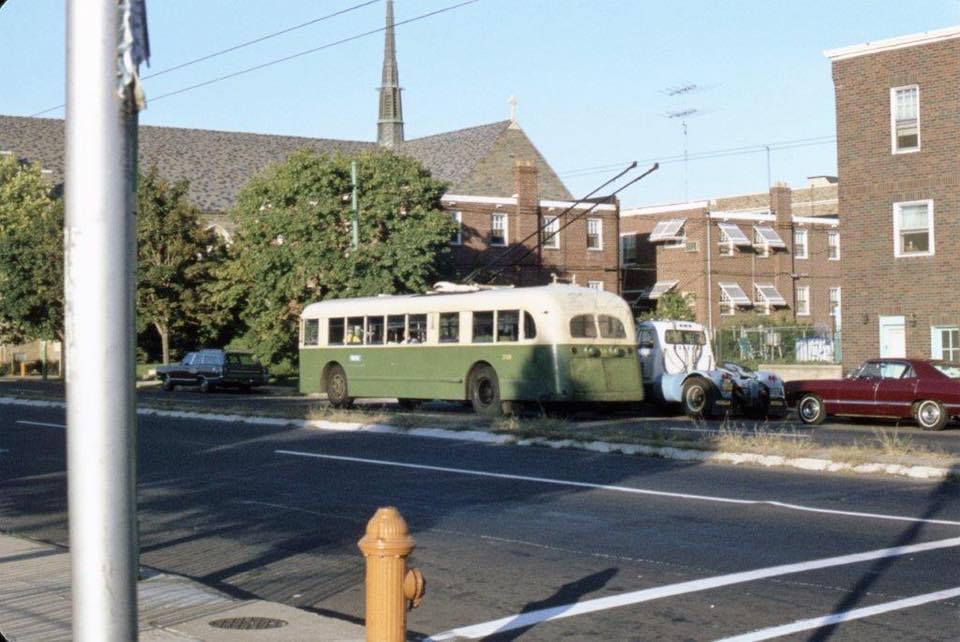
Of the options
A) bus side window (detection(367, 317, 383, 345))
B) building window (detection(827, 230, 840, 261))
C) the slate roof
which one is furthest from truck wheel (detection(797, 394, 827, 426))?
building window (detection(827, 230, 840, 261))

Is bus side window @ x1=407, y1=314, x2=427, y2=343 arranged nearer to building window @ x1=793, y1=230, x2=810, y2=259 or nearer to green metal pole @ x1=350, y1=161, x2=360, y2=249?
green metal pole @ x1=350, y1=161, x2=360, y2=249

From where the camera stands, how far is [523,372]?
29.0 metres

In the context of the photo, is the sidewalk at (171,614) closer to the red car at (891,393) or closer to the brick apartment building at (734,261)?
the red car at (891,393)

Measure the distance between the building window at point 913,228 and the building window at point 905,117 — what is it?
153cm

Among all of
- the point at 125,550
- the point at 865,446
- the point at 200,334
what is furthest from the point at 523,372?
the point at 200,334

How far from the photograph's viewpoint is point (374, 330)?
32.9 m

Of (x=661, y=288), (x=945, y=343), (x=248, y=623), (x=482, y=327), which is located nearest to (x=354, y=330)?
(x=482, y=327)

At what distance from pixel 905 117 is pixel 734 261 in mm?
27633

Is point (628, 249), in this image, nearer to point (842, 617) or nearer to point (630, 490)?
point (630, 490)

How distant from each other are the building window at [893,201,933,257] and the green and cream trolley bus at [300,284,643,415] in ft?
34.6

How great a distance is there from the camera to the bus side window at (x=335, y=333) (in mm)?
34125

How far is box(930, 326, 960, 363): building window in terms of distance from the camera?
3603 cm

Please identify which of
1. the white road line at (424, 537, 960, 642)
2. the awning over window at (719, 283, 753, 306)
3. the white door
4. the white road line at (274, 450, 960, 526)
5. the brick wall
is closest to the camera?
the white road line at (424, 537, 960, 642)

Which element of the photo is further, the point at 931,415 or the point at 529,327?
the point at 529,327
